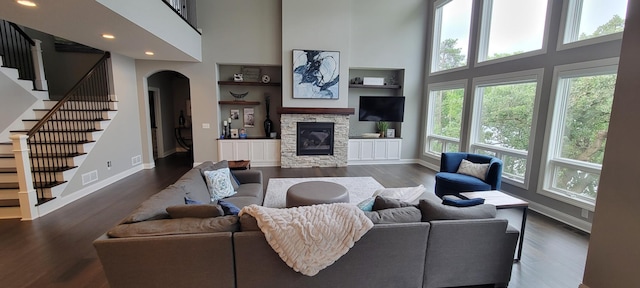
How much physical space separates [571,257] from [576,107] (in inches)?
80.8

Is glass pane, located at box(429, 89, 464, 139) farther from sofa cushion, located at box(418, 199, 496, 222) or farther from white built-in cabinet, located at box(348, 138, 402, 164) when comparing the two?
sofa cushion, located at box(418, 199, 496, 222)

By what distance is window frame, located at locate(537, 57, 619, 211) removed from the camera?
10.7 ft

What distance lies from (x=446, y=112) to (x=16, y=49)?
866 centimetres

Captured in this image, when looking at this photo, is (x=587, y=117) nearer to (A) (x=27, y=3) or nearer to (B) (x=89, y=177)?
(A) (x=27, y=3)

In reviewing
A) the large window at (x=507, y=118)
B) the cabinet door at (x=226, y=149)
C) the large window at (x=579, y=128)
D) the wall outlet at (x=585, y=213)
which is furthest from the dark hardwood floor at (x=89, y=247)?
the cabinet door at (x=226, y=149)

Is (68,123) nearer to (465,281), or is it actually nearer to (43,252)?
(43,252)

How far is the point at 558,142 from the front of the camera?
3.70 metres

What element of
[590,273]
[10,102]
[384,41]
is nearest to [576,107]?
[590,273]

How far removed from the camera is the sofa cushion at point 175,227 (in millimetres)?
1728

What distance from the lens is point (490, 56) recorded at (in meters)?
4.91

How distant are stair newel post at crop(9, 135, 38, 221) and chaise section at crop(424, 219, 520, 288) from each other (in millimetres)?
4830

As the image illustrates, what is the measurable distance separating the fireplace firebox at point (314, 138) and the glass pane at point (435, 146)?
266cm

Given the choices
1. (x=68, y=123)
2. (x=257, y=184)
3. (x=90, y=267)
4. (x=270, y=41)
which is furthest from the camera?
(x=270, y=41)

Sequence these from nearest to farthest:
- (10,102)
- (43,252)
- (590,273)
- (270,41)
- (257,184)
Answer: (590,273)
(43,252)
(257,184)
(10,102)
(270,41)
